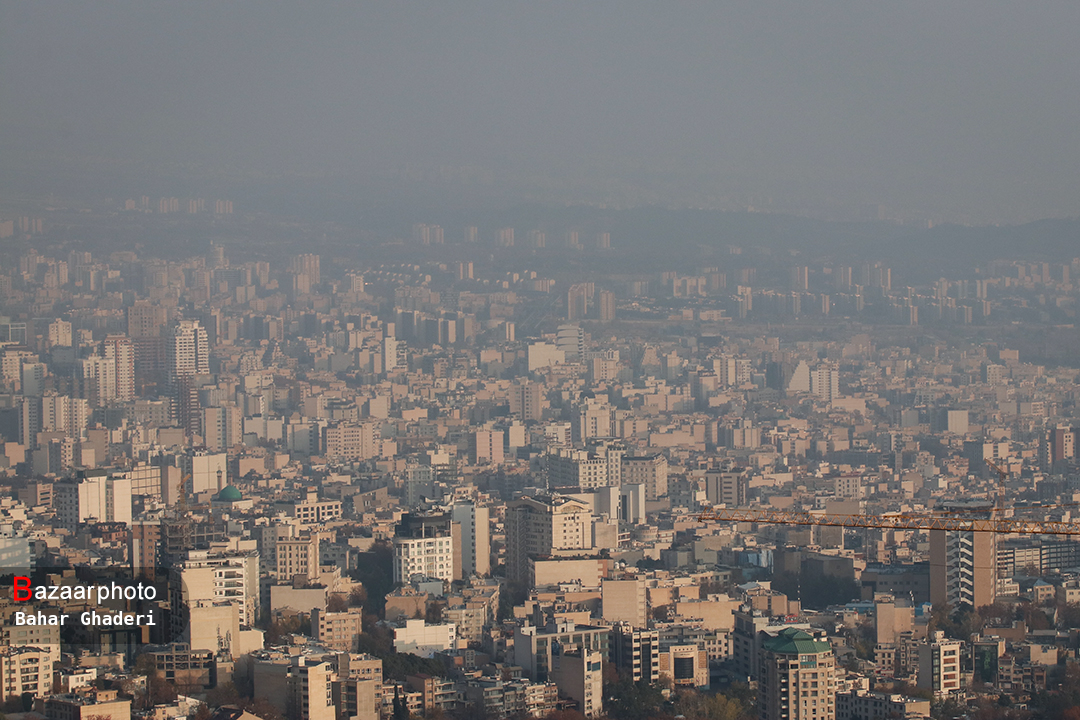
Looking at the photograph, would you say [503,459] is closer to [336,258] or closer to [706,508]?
[706,508]

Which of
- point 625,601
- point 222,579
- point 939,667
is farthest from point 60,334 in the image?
point 939,667

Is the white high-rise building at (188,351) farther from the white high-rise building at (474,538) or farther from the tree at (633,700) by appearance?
the tree at (633,700)

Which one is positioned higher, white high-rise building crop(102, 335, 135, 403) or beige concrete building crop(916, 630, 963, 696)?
white high-rise building crop(102, 335, 135, 403)

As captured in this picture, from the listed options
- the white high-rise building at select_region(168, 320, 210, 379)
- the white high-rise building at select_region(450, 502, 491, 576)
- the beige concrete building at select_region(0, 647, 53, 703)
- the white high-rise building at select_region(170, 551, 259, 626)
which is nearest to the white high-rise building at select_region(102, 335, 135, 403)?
the white high-rise building at select_region(168, 320, 210, 379)

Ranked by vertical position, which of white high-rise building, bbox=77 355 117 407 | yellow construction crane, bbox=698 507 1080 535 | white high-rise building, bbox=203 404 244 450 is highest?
white high-rise building, bbox=77 355 117 407

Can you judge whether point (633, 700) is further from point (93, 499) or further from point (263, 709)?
point (93, 499)

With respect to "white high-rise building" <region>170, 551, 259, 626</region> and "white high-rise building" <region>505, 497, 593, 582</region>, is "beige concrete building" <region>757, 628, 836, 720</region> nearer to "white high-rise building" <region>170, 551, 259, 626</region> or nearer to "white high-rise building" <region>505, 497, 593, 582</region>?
"white high-rise building" <region>170, 551, 259, 626</region>

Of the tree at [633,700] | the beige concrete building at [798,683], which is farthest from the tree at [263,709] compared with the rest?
the beige concrete building at [798,683]
